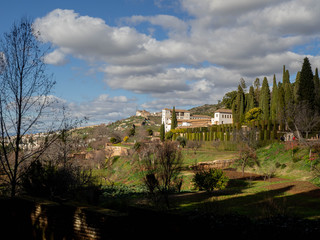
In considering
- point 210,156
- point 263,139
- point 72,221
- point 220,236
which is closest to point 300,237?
point 220,236

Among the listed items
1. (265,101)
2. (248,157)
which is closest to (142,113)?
(265,101)

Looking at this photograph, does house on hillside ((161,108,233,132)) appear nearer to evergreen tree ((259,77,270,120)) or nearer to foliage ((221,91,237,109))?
foliage ((221,91,237,109))

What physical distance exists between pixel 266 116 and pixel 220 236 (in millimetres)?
58283

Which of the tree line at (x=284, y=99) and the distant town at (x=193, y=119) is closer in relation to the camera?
the tree line at (x=284, y=99)

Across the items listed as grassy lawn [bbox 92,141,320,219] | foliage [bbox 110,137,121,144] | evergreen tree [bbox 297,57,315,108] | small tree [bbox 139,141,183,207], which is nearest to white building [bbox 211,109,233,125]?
foliage [bbox 110,137,121,144]

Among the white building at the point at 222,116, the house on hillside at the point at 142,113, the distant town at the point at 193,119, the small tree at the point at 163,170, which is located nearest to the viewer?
the small tree at the point at 163,170

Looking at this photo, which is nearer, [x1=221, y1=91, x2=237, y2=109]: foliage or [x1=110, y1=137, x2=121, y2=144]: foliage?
[x1=110, y1=137, x2=121, y2=144]: foliage

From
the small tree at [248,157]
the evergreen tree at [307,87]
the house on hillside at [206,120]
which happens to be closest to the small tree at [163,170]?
the small tree at [248,157]

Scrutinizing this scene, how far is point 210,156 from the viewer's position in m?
39.8

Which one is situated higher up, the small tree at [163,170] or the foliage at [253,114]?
the foliage at [253,114]

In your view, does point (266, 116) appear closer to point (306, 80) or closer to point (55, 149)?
point (306, 80)

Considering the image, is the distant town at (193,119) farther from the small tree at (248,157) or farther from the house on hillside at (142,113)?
the house on hillside at (142,113)

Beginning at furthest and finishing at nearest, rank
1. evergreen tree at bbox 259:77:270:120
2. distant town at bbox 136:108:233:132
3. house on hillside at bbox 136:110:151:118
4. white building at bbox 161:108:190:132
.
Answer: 1. house on hillside at bbox 136:110:151:118
2. white building at bbox 161:108:190:132
3. distant town at bbox 136:108:233:132
4. evergreen tree at bbox 259:77:270:120

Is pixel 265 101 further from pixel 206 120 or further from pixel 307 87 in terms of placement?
pixel 206 120
